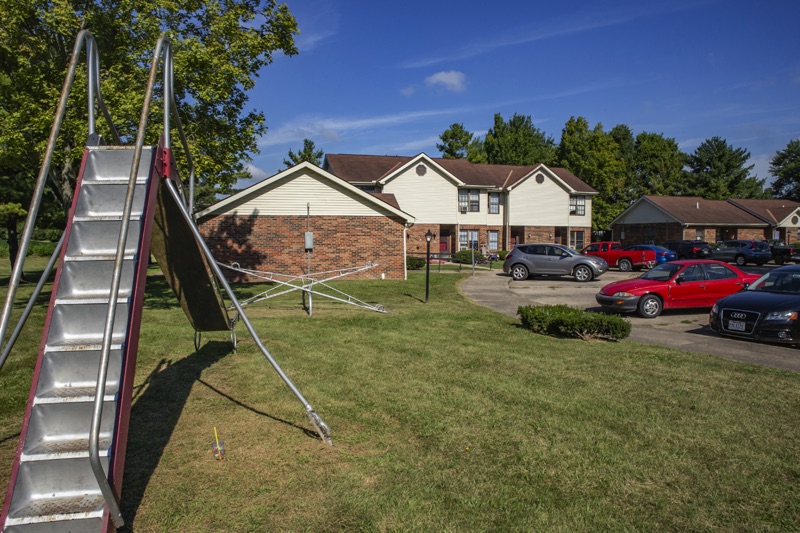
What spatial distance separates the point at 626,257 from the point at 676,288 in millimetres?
17946

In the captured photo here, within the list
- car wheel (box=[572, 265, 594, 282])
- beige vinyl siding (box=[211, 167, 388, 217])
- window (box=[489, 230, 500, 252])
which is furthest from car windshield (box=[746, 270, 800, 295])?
window (box=[489, 230, 500, 252])

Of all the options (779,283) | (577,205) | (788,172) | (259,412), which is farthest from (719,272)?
(788,172)

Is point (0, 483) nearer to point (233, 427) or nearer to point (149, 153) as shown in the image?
point (233, 427)

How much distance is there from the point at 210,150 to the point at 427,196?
23.7 meters

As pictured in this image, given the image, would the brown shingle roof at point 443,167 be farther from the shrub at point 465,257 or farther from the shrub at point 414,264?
the shrub at point 414,264

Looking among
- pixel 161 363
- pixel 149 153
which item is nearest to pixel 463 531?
pixel 149 153

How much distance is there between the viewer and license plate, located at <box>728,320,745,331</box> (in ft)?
36.0

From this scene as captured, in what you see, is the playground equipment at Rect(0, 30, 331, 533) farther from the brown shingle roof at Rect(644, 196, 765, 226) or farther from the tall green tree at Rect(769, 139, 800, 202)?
the tall green tree at Rect(769, 139, 800, 202)

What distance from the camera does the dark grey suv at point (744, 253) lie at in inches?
1385

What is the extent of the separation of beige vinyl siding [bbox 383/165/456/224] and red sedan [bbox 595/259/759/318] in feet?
80.4

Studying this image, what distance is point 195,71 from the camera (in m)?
15.7

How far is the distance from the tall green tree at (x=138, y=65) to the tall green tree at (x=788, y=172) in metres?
80.4

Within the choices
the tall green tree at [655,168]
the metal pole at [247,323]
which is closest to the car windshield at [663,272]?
the metal pole at [247,323]

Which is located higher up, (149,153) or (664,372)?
(149,153)
